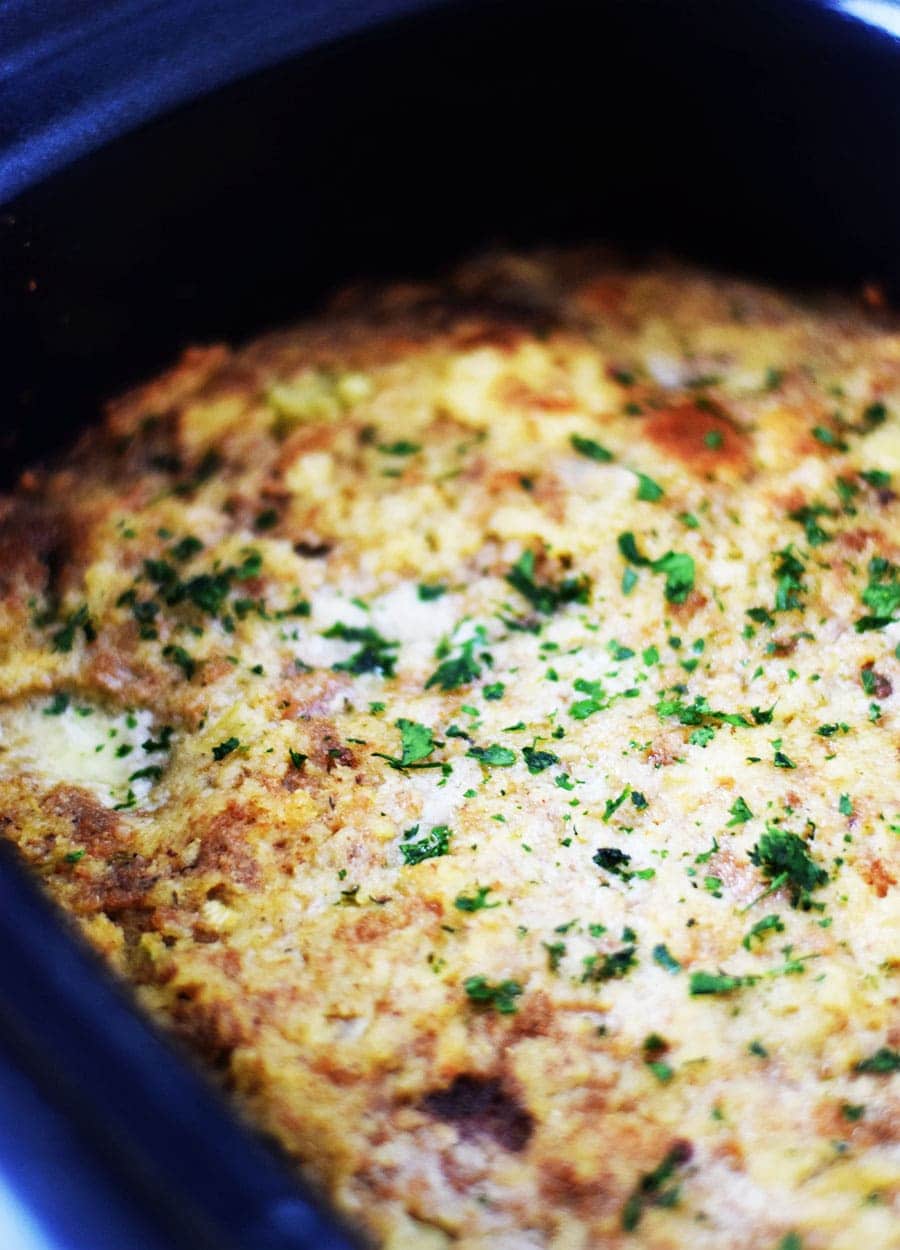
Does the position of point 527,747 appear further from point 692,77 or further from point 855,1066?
point 692,77

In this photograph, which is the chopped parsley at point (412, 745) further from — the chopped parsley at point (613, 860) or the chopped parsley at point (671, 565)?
the chopped parsley at point (671, 565)

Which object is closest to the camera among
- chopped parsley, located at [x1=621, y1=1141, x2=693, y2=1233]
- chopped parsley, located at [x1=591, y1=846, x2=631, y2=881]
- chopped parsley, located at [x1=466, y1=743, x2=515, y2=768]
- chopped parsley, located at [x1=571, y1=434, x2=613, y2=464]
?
chopped parsley, located at [x1=621, y1=1141, x2=693, y2=1233]

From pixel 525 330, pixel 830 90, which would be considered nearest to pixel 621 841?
pixel 525 330

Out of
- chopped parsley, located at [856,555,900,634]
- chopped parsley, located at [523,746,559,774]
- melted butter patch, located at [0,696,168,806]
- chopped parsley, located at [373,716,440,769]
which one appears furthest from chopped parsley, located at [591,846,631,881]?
melted butter patch, located at [0,696,168,806]

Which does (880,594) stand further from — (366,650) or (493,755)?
(366,650)

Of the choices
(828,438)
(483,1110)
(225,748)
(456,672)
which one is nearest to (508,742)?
(456,672)

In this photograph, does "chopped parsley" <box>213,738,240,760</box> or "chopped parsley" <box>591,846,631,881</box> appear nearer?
"chopped parsley" <box>591,846,631,881</box>

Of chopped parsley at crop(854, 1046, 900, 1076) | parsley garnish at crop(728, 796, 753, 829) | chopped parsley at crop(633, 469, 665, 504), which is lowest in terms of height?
chopped parsley at crop(854, 1046, 900, 1076)

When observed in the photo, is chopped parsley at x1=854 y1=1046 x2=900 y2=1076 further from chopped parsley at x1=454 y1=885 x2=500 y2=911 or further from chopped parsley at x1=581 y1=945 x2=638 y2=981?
chopped parsley at x1=454 y1=885 x2=500 y2=911

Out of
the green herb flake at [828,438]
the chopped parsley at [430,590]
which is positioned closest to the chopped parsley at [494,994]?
the chopped parsley at [430,590]
